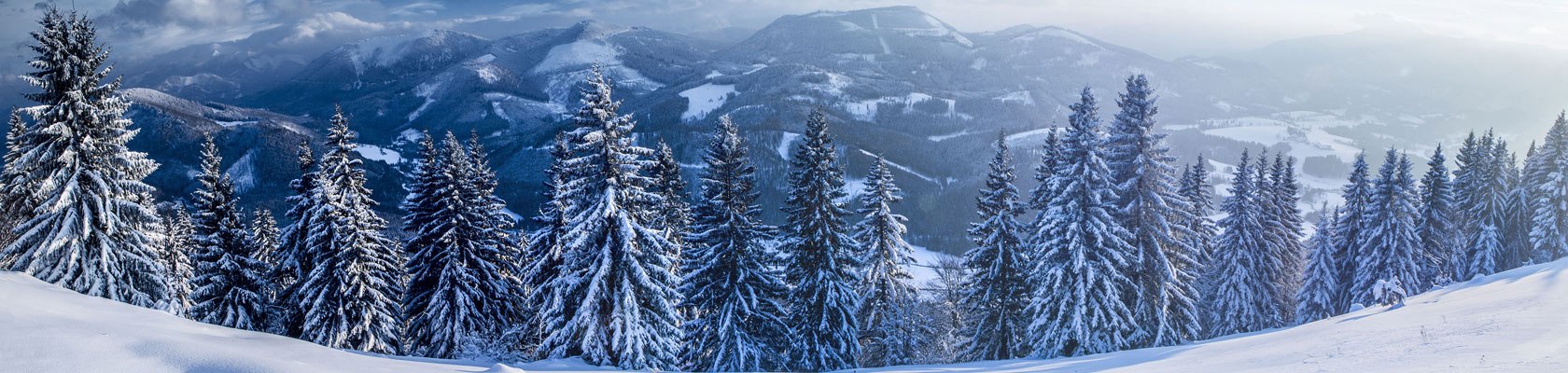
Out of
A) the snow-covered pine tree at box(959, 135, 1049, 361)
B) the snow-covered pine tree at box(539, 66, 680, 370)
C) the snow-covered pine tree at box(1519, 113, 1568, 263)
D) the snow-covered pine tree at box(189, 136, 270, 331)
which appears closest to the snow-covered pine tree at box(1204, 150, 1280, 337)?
the snow-covered pine tree at box(1519, 113, 1568, 263)

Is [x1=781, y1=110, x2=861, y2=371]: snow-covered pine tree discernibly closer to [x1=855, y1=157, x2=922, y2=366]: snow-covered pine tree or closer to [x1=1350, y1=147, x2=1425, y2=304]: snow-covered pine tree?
[x1=855, y1=157, x2=922, y2=366]: snow-covered pine tree

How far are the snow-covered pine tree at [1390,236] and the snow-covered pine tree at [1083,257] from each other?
2285 cm

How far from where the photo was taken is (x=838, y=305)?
2686 cm

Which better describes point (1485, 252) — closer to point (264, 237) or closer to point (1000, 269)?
point (1000, 269)

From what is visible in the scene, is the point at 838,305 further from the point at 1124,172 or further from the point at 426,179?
the point at 426,179

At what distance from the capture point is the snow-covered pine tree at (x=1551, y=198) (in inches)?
1610

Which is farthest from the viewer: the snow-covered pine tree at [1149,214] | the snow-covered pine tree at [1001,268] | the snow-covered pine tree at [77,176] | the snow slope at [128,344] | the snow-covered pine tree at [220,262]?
the snow-covered pine tree at [220,262]

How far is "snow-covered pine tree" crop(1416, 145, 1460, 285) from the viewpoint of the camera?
41625mm

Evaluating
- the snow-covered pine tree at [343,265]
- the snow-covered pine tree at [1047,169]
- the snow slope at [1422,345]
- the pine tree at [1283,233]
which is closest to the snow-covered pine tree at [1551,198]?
the pine tree at [1283,233]

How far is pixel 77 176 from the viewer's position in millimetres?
22781

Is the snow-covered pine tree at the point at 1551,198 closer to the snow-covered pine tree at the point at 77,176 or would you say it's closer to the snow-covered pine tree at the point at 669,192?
the snow-covered pine tree at the point at 669,192

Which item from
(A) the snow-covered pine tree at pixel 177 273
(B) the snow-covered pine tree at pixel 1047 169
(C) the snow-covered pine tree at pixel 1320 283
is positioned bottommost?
(C) the snow-covered pine tree at pixel 1320 283

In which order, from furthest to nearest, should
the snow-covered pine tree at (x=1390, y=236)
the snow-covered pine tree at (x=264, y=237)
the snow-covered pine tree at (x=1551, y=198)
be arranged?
the snow-covered pine tree at (x=1551, y=198), the snow-covered pine tree at (x=1390, y=236), the snow-covered pine tree at (x=264, y=237)

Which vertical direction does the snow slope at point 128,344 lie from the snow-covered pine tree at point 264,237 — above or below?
above
